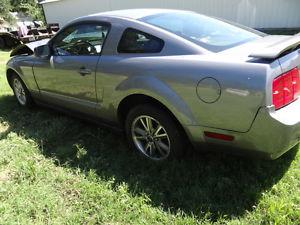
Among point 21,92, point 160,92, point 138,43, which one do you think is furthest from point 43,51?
point 160,92

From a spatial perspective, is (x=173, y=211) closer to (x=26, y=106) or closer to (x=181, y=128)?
(x=181, y=128)

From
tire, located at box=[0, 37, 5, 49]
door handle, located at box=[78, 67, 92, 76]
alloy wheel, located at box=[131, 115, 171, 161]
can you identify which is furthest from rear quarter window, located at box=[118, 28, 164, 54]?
tire, located at box=[0, 37, 5, 49]

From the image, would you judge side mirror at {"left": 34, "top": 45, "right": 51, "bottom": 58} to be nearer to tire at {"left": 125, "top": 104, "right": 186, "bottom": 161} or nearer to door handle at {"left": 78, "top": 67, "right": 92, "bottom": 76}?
door handle at {"left": 78, "top": 67, "right": 92, "bottom": 76}

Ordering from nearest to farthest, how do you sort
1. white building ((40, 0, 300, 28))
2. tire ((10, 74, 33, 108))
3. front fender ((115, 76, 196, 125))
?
front fender ((115, 76, 196, 125)) → tire ((10, 74, 33, 108)) → white building ((40, 0, 300, 28))

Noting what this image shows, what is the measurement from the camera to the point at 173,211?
2973mm

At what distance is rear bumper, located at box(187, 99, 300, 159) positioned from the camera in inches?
107

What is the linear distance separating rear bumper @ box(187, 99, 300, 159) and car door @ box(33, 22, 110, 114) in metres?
1.68

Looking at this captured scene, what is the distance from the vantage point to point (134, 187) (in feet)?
10.9

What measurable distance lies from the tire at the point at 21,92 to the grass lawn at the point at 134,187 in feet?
4.56

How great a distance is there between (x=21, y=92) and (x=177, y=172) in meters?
3.41

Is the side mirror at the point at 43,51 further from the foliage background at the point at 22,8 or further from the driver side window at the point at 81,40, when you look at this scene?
the foliage background at the point at 22,8

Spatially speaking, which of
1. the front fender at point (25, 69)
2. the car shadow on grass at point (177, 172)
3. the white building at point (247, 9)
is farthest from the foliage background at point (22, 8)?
the car shadow on grass at point (177, 172)

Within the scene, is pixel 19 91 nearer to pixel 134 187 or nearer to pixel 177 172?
pixel 134 187

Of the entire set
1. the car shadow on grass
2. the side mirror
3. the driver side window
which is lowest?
the car shadow on grass
